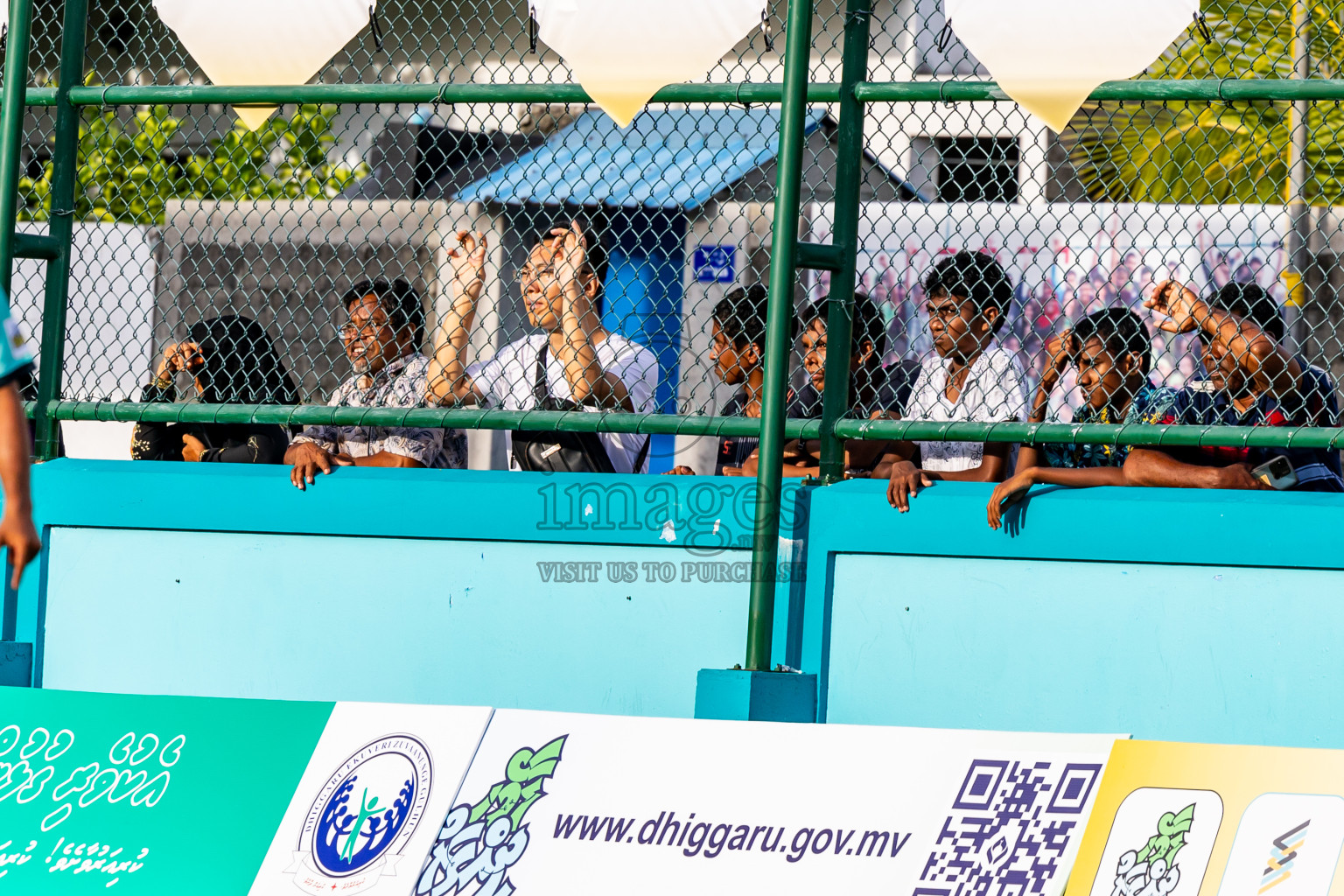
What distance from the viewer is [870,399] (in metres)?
4.58

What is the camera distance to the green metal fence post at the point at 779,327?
11.7 feet

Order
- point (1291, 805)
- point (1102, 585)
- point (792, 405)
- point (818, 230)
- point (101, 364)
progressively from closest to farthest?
1. point (1291, 805)
2. point (1102, 585)
3. point (792, 405)
4. point (818, 230)
5. point (101, 364)

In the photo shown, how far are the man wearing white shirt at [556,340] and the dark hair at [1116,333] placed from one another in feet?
4.30

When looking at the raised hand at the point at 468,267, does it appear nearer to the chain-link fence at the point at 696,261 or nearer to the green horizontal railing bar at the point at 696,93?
the chain-link fence at the point at 696,261

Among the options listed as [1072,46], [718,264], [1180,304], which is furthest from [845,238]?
[718,264]

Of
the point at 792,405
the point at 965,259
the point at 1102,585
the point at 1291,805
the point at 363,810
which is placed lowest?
the point at 363,810

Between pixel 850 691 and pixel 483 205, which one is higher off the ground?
pixel 483 205

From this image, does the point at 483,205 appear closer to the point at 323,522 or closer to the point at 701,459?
the point at 701,459

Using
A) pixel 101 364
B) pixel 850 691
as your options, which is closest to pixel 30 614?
pixel 850 691

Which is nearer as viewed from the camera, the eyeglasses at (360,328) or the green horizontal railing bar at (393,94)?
the green horizontal railing bar at (393,94)

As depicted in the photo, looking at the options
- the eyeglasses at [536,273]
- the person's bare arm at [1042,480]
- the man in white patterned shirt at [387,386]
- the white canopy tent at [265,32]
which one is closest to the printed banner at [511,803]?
the person's bare arm at [1042,480]

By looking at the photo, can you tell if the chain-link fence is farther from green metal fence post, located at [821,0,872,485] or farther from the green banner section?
the green banner section

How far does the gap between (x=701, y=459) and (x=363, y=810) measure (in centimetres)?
347

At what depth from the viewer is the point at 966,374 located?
438cm
